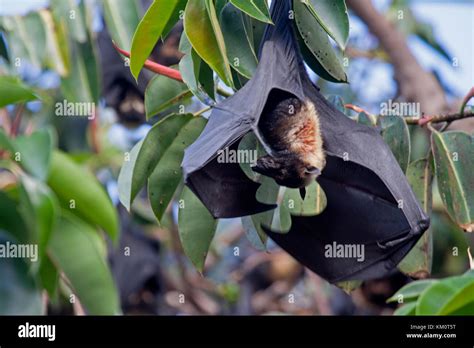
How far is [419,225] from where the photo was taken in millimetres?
1798

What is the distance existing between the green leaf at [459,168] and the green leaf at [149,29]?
27.4 inches

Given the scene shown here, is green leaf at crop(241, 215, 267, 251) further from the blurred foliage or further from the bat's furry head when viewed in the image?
the bat's furry head

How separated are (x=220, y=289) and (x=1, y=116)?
5.32ft

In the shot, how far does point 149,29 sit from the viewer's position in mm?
1581

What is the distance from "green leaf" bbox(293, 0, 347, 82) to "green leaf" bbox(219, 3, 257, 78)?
127mm

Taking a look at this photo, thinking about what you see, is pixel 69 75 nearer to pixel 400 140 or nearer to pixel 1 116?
pixel 1 116

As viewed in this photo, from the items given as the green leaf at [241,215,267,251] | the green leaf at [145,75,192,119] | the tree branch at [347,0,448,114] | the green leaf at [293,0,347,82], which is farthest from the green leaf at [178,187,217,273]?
the tree branch at [347,0,448,114]

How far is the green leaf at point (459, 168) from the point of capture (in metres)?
1.83

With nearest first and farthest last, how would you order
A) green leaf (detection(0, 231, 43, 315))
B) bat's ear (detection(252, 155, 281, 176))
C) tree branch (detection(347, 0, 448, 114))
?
1. bat's ear (detection(252, 155, 281, 176))
2. green leaf (detection(0, 231, 43, 315))
3. tree branch (detection(347, 0, 448, 114))

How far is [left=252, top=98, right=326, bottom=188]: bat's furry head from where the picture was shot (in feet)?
5.56

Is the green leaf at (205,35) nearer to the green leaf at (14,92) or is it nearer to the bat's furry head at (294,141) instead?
the bat's furry head at (294,141)

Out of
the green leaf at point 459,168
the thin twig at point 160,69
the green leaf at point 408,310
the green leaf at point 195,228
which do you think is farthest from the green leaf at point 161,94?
the green leaf at point 408,310

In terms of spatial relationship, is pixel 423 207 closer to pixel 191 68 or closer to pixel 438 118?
pixel 438 118

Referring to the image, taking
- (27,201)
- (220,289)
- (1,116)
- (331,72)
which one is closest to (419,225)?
(331,72)
